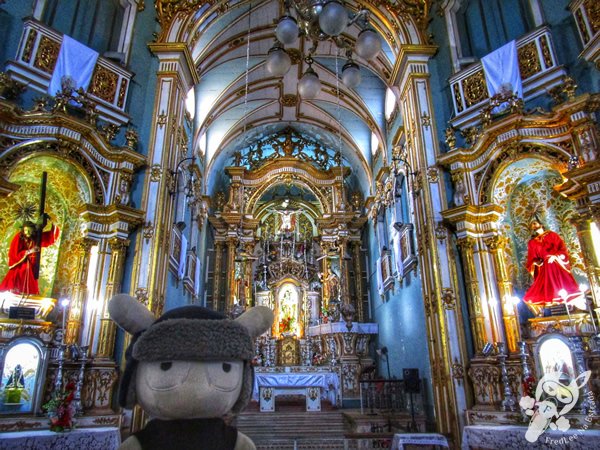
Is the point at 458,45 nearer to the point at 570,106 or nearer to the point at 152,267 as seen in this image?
the point at 570,106

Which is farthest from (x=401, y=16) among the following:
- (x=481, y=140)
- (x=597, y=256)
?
(x=597, y=256)

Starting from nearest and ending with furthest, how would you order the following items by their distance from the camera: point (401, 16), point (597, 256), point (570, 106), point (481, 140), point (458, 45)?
point (597, 256) → point (570, 106) → point (481, 140) → point (458, 45) → point (401, 16)

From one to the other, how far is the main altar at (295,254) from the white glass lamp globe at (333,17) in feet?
29.7

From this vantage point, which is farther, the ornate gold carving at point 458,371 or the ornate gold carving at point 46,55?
the ornate gold carving at point 46,55

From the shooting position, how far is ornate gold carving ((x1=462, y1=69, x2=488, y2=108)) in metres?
7.64

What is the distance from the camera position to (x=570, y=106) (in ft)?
19.8

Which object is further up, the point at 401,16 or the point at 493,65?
the point at 401,16

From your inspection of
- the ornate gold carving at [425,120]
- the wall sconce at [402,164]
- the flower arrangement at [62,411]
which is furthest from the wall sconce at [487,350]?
the flower arrangement at [62,411]

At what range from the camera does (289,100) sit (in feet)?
45.3

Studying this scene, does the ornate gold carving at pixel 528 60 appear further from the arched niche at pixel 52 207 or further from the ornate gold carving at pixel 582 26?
the arched niche at pixel 52 207

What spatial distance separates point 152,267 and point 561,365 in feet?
19.8

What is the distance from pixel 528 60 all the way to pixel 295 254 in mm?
9363

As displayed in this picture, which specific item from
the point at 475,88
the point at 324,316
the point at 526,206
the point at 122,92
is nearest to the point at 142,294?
the point at 122,92

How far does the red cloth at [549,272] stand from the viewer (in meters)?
6.02
